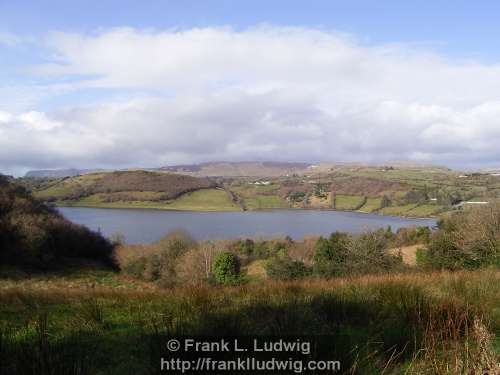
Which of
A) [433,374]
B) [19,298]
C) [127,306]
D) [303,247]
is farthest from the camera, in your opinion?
[303,247]

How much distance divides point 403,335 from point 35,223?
45755 mm

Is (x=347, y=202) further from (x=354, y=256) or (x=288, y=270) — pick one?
(x=354, y=256)

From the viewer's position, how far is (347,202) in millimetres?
148250

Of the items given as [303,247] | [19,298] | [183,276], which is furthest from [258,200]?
[19,298]

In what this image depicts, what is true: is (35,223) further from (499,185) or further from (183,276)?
(499,185)

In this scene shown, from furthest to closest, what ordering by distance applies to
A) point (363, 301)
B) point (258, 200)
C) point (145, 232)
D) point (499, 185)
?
point (258, 200) < point (499, 185) < point (145, 232) < point (363, 301)

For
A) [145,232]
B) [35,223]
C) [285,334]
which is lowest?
[145,232]

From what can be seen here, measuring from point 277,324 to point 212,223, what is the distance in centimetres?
10387

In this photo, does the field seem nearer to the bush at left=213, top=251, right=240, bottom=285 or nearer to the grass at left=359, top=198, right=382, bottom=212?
the grass at left=359, top=198, right=382, bottom=212

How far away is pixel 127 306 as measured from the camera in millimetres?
6371

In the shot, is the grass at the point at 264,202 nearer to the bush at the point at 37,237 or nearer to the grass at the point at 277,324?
the bush at the point at 37,237

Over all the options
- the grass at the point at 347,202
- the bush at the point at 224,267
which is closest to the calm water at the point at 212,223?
the grass at the point at 347,202

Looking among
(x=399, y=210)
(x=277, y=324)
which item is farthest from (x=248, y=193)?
(x=277, y=324)

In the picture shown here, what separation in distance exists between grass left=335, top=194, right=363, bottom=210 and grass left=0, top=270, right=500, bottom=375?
139441 mm
